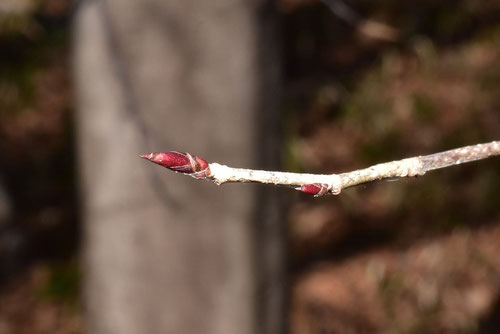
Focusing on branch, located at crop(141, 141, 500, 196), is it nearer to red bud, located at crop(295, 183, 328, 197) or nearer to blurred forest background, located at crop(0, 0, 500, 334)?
red bud, located at crop(295, 183, 328, 197)

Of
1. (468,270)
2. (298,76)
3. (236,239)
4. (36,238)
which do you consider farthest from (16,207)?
(468,270)

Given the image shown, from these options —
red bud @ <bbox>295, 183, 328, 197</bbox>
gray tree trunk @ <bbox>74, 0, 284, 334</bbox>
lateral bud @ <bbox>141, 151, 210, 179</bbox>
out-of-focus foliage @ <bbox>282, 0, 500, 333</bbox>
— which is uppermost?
out-of-focus foliage @ <bbox>282, 0, 500, 333</bbox>

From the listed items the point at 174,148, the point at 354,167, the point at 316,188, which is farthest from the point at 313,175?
the point at 354,167

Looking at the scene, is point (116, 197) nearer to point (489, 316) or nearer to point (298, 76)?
point (489, 316)

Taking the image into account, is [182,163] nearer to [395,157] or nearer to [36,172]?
[395,157]

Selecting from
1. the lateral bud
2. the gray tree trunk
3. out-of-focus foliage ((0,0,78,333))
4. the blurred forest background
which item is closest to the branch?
the lateral bud

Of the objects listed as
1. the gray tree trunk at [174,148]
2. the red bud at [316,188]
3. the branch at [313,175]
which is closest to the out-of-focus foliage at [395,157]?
the gray tree trunk at [174,148]

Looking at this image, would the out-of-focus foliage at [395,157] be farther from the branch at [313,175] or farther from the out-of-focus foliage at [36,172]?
the branch at [313,175]
